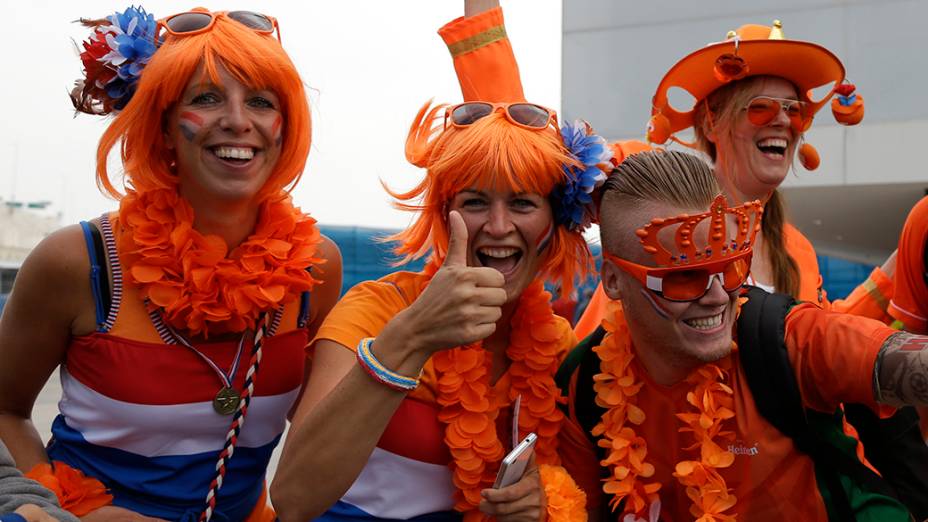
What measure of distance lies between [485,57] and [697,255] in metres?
0.97

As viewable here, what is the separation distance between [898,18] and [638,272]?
1002 cm

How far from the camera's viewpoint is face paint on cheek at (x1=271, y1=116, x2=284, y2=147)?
2.39 metres

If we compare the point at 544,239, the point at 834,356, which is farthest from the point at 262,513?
the point at 834,356

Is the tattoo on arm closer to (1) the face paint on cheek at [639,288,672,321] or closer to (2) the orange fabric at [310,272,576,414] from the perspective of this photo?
(1) the face paint on cheek at [639,288,672,321]

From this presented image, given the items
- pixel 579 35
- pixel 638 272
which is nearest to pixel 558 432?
pixel 638 272

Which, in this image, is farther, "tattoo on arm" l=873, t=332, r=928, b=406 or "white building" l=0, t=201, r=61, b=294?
"white building" l=0, t=201, r=61, b=294

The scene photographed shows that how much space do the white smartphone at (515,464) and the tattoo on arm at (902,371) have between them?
78 cm

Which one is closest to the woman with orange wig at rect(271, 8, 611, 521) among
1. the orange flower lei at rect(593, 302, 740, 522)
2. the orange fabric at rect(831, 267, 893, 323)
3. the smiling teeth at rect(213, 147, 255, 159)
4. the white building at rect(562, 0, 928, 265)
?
the orange flower lei at rect(593, 302, 740, 522)

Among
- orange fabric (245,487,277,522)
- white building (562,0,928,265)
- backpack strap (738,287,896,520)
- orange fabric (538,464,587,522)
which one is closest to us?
backpack strap (738,287,896,520)

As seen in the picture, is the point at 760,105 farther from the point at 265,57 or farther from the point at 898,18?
the point at 898,18

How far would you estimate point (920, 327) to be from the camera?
2.92 metres

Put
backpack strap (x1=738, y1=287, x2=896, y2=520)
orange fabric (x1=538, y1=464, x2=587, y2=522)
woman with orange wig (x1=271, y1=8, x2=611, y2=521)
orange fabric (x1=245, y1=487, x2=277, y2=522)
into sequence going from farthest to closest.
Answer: orange fabric (x1=245, y1=487, x2=277, y2=522) → orange fabric (x1=538, y1=464, x2=587, y2=522) → backpack strap (x1=738, y1=287, x2=896, y2=520) → woman with orange wig (x1=271, y1=8, x2=611, y2=521)

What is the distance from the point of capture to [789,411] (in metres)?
2.01

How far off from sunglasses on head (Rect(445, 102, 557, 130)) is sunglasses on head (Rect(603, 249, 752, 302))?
56 cm
